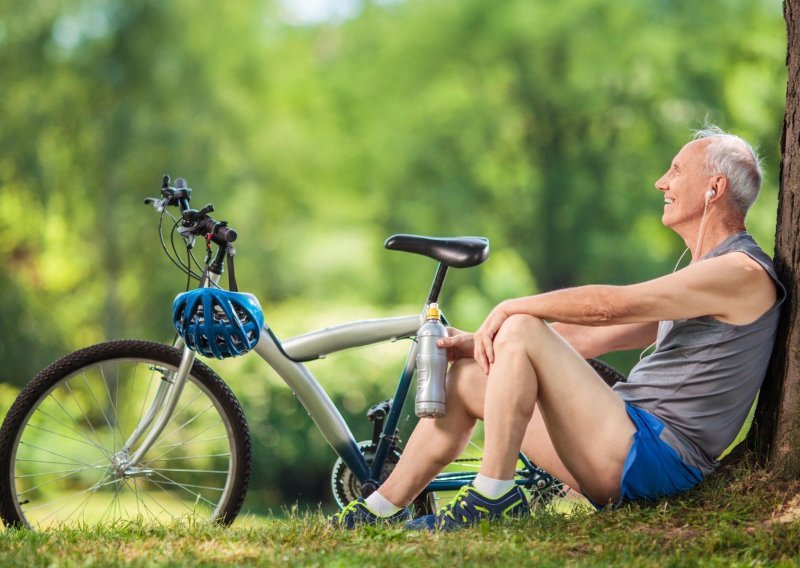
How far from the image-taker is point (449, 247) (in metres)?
3.57

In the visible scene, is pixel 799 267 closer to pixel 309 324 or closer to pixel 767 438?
pixel 767 438

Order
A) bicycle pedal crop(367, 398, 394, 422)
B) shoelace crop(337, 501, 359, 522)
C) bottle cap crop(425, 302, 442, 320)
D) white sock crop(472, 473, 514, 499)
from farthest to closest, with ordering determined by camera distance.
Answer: bicycle pedal crop(367, 398, 394, 422), bottle cap crop(425, 302, 442, 320), shoelace crop(337, 501, 359, 522), white sock crop(472, 473, 514, 499)

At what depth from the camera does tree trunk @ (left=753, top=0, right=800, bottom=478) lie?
3299 mm

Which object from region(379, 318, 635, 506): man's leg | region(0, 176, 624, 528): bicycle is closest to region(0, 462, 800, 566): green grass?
region(379, 318, 635, 506): man's leg

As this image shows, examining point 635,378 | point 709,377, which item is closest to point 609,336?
point 635,378

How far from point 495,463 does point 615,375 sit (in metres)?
1.08

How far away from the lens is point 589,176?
50.3 feet

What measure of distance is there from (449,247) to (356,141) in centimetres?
1532

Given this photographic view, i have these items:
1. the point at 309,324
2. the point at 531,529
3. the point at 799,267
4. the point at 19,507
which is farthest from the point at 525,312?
the point at 309,324

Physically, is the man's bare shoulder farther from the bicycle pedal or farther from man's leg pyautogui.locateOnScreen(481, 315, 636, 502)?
the bicycle pedal

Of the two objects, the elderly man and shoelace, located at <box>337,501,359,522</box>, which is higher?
the elderly man

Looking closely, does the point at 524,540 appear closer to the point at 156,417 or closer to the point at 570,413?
the point at 570,413

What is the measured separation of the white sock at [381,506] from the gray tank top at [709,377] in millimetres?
876

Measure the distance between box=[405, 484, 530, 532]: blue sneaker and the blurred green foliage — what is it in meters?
6.68
